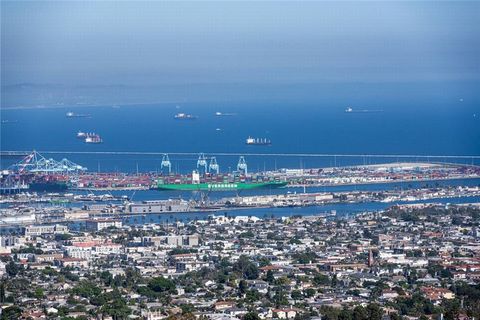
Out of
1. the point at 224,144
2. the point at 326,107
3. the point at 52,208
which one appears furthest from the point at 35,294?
the point at 326,107

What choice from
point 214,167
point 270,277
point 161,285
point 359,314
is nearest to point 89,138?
point 214,167

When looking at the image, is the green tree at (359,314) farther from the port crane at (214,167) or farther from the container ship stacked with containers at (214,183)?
the port crane at (214,167)

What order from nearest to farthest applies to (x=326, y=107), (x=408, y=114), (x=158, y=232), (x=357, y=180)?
1. (x=158, y=232)
2. (x=357, y=180)
3. (x=408, y=114)
4. (x=326, y=107)

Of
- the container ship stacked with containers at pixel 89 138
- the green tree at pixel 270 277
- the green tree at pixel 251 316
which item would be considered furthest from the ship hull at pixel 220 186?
the green tree at pixel 251 316

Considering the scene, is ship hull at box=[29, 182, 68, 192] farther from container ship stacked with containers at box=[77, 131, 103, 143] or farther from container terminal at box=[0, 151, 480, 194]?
container ship stacked with containers at box=[77, 131, 103, 143]

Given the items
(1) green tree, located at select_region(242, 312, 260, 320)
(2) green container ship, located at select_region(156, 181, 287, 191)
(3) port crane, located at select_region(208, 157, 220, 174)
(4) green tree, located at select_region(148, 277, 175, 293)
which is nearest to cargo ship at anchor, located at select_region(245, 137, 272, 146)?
(3) port crane, located at select_region(208, 157, 220, 174)

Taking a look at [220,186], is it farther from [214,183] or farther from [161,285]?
[161,285]

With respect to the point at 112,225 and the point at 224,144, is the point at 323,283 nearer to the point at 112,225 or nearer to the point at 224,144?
the point at 112,225

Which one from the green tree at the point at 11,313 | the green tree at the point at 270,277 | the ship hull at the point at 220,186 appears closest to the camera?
the green tree at the point at 11,313
